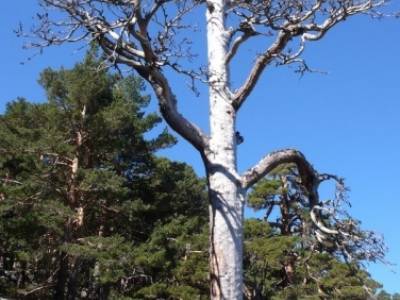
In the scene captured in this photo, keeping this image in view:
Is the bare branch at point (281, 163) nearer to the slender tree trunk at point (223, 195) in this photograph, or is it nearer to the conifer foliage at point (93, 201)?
the slender tree trunk at point (223, 195)

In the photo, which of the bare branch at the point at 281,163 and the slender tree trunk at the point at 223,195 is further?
the bare branch at the point at 281,163

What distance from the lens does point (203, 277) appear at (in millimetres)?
20531

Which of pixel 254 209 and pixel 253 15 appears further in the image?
pixel 254 209

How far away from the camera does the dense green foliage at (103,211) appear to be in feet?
63.4

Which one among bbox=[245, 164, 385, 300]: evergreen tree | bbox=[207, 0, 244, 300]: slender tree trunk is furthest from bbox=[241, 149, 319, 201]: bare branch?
bbox=[245, 164, 385, 300]: evergreen tree

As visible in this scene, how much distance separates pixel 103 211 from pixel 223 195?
17.0m

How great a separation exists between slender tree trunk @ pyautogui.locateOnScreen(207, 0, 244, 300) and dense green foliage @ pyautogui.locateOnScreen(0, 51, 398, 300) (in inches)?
517

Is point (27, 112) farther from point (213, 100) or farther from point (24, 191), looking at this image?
point (213, 100)

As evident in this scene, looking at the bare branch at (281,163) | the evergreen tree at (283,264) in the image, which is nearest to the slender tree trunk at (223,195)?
the bare branch at (281,163)

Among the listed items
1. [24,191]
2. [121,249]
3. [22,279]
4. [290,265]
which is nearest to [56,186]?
[24,191]

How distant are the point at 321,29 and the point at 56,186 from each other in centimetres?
1663

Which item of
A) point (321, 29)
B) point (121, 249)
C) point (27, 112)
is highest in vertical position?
point (27, 112)

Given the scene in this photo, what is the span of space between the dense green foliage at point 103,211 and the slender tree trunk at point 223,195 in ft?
43.1

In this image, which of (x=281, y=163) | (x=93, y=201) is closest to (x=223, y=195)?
(x=281, y=163)
